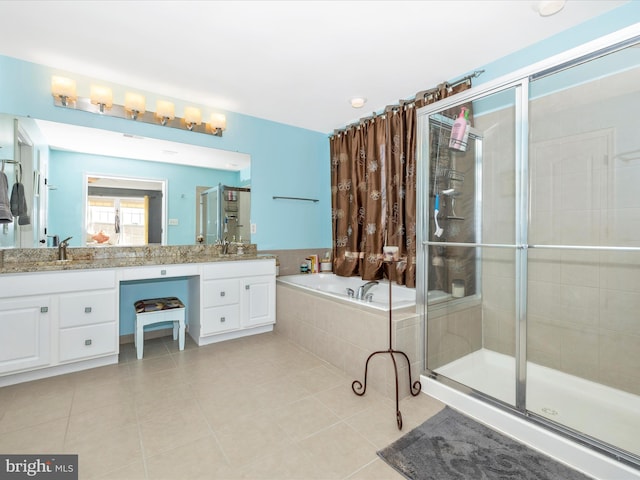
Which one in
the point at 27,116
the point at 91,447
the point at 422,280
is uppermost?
the point at 27,116

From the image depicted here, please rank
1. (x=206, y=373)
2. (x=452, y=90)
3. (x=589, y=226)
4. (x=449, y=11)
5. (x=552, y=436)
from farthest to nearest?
(x=452, y=90) → (x=206, y=373) → (x=589, y=226) → (x=449, y=11) → (x=552, y=436)

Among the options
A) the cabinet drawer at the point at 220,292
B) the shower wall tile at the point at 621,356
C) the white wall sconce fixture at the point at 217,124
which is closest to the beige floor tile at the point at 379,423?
the shower wall tile at the point at 621,356

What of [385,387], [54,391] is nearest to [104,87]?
[54,391]

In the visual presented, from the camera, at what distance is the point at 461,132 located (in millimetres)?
2266

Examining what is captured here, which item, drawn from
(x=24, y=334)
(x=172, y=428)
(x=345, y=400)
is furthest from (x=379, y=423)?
(x=24, y=334)

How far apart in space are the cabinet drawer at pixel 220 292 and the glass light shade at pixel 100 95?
1.74m

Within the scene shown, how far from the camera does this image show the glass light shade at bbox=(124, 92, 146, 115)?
8.77 ft

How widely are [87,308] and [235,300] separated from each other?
1.15m

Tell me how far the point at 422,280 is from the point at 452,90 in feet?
Answer: 5.18

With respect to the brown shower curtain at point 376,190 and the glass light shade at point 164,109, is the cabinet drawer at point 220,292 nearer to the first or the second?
the brown shower curtain at point 376,190

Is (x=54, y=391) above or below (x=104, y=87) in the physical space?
below

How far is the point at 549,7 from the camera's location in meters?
1.73

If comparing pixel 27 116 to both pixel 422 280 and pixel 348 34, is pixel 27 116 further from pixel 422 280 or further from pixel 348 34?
pixel 422 280

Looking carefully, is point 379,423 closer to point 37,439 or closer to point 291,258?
point 37,439
